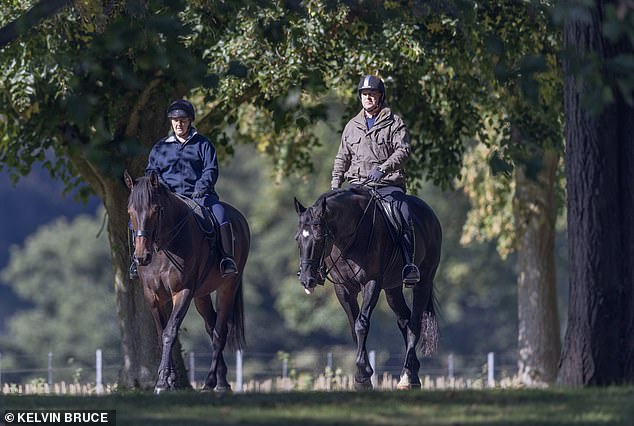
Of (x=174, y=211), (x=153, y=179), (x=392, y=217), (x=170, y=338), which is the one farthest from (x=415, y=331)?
(x=153, y=179)

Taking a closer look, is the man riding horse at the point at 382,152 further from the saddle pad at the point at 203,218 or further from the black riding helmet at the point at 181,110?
the black riding helmet at the point at 181,110

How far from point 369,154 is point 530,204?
494 inches

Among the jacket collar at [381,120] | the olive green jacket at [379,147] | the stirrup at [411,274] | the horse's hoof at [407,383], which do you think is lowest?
the horse's hoof at [407,383]

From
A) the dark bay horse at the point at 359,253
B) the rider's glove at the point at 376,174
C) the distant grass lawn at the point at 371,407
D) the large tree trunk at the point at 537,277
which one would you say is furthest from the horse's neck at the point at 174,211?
the large tree trunk at the point at 537,277

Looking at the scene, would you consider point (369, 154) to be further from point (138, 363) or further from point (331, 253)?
point (138, 363)

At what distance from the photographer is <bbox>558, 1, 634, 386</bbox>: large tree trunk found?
14.4m

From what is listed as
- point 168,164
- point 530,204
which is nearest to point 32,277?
point 530,204

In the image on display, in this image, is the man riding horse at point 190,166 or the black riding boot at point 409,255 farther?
the black riding boot at point 409,255

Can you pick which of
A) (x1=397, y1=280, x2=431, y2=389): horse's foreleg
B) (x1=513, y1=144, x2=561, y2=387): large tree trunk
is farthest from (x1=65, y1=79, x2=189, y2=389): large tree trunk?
(x1=513, y1=144, x2=561, y2=387): large tree trunk

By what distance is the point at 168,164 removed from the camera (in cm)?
1784

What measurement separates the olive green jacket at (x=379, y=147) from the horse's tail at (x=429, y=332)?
2025 mm

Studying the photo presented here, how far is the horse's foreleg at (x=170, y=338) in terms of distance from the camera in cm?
1673

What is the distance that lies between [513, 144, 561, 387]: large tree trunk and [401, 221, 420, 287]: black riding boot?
11871mm

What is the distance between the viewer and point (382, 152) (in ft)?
59.7
